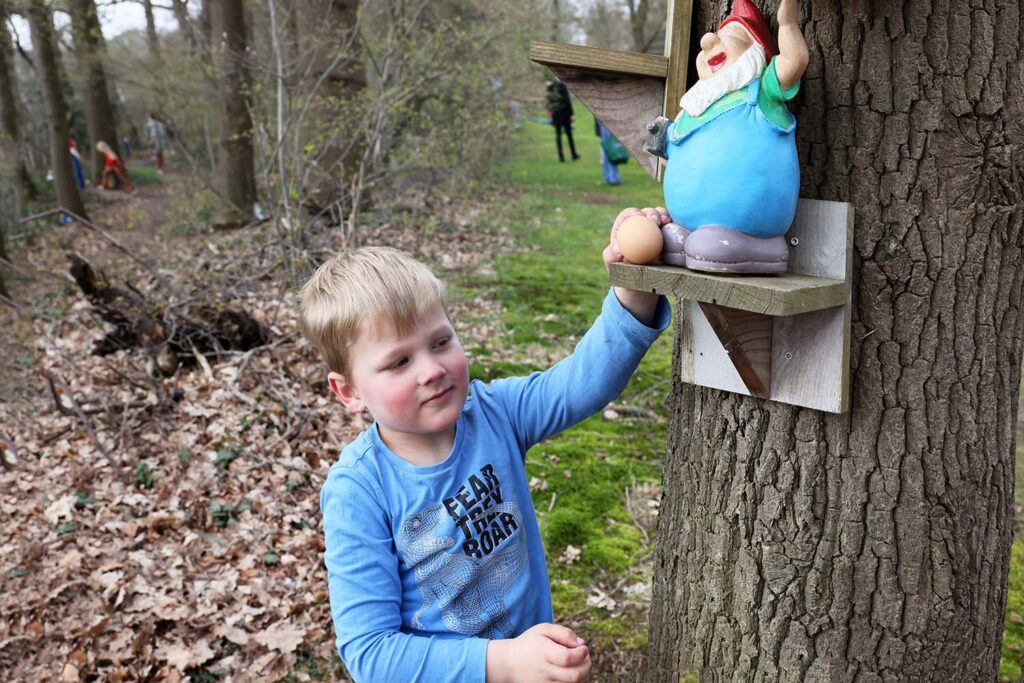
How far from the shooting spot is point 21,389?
5.74m

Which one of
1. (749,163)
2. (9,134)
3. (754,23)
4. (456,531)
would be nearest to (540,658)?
(456,531)

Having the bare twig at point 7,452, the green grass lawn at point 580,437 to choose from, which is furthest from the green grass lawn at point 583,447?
the bare twig at point 7,452

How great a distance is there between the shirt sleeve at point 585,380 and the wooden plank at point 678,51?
1.51 feet

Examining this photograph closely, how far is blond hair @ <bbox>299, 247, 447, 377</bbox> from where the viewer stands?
5.39ft

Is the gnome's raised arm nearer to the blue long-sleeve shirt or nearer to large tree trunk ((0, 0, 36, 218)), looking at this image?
the blue long-sleeve shirt

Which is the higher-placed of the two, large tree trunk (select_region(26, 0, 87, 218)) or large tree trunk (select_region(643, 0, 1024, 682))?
large tree trunk (select_region(26, 0, 87, 218))

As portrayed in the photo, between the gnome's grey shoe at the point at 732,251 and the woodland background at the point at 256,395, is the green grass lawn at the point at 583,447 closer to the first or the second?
the woodland background at the point at 256,395

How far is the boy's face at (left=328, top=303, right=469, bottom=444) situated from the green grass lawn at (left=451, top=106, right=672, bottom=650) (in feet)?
4.83

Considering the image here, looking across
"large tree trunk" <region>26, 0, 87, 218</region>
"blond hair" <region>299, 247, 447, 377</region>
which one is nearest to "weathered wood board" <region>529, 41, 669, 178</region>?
"blond hair" <region>299, 247, 447, 377</region>

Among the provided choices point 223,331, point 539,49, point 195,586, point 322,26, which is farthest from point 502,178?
point 539,49

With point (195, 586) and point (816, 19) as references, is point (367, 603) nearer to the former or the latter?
point (816, 19)

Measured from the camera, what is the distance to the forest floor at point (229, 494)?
3062 mm

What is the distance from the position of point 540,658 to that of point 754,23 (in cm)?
128

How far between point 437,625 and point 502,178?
13920 millimetres
